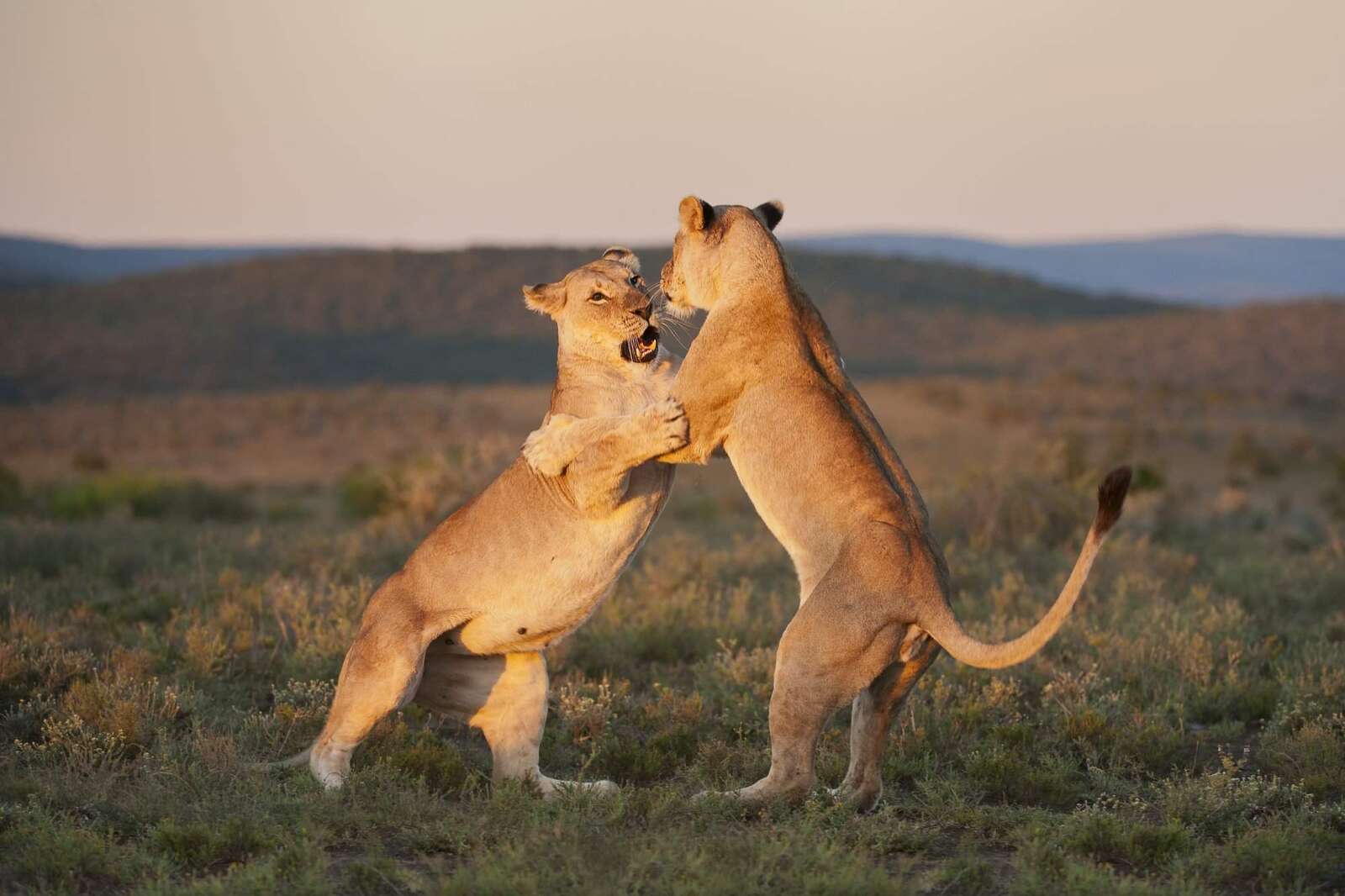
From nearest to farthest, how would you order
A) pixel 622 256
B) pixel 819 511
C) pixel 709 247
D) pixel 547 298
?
1. pixel 819 511
2. pixel 709 247
3. pixel 547 298
4. pixel 622 256

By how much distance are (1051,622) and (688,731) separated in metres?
2.60

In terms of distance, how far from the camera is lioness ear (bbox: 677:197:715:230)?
6.42 meters

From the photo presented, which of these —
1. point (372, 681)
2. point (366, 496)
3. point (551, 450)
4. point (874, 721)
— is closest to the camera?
point (874, 721)

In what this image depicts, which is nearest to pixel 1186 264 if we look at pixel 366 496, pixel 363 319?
pixel 363 319

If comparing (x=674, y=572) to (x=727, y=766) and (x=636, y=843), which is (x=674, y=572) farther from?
(x=636, y=843)

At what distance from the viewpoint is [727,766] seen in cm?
684

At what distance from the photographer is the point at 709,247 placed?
6.46m

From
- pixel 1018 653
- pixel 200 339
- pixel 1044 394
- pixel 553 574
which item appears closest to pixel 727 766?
pixel 553 574

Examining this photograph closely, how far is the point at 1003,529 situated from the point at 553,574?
28.5ft

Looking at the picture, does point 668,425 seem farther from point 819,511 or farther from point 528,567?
point 528,567

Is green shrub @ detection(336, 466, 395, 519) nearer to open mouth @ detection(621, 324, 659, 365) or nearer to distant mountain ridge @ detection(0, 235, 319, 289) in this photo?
open mouth @ detection(621, 324, 659, 365)

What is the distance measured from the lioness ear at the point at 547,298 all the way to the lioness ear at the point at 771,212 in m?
1.02

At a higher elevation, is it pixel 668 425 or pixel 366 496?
pixel 668 425

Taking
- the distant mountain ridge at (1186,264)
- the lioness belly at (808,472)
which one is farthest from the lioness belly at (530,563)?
the distant mountain ridge at (1186,264)
